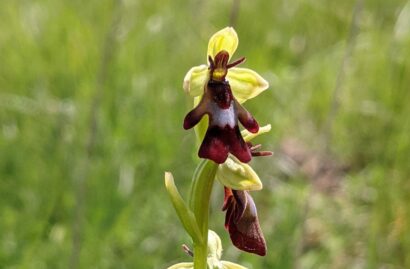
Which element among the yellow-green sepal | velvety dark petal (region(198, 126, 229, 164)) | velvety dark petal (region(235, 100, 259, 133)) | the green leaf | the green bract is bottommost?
the green bract

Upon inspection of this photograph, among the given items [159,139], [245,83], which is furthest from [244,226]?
[159,139]

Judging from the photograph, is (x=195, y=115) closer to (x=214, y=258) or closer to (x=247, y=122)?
(x=247, y=122)

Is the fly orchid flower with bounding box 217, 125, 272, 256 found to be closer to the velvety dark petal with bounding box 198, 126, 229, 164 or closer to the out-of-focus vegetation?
the velvety dark petal with bounding box 198, 126, 229, 164

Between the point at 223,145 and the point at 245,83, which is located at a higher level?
the point at 245,83

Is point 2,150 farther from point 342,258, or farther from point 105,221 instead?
point 342,258

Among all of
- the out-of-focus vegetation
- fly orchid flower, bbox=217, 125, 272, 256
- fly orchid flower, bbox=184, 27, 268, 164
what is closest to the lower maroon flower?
fly orchid flower, bbox=217, 125, 272, 256

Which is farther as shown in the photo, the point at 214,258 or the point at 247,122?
the point at 214,258
